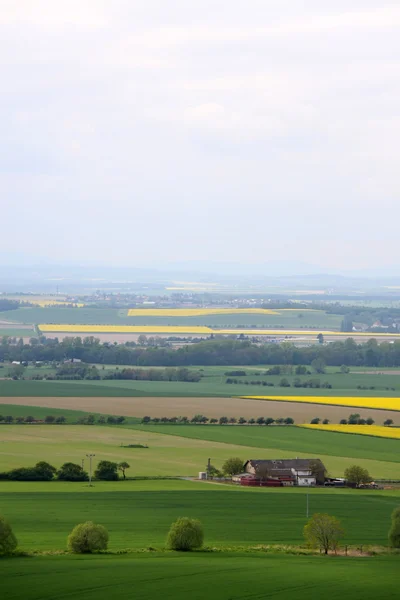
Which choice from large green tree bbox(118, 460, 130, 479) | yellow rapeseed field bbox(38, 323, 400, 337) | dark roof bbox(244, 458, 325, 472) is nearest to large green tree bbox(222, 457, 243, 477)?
dark roof bbox(244, 458, 325, 472)

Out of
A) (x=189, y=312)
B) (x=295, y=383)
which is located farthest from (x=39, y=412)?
(x=189, y=312)

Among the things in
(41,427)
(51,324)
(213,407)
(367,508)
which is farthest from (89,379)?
(51,324)

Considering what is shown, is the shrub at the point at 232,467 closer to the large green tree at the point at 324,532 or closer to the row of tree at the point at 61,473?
the row of tree at the point at 61,473

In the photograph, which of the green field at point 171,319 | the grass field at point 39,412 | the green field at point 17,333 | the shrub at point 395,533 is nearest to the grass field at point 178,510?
the shrub at point 395,533

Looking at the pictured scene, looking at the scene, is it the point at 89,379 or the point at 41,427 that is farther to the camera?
the point at 89,379

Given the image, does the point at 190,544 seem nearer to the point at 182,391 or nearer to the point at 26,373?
the point at 182,391
